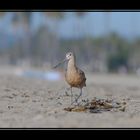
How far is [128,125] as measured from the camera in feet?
33.7

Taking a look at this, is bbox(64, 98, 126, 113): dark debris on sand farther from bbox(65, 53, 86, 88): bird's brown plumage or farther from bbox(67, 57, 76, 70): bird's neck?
bbox(67, 57, 76, 70): bird's neck

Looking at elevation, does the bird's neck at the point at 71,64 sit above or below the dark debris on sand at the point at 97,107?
above

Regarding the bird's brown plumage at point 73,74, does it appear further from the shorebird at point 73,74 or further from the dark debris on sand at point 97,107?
the dark debris on sand at point 97,107

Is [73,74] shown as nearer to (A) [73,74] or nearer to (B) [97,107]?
(A) [73,74]

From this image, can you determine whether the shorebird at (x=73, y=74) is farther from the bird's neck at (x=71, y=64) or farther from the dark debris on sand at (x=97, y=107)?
the dark debris on sand at (x=97, y=107)

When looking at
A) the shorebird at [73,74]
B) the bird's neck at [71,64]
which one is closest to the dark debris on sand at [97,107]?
the shorebird at [73,74]

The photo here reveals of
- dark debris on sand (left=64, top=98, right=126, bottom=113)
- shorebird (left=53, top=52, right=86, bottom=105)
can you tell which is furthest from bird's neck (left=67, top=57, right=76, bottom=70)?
dark debris on sand (left=64, top=98, right=126, bottom=113)

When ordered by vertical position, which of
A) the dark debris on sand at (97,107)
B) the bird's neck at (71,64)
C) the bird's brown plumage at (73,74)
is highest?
the bird's neck at (71,64)

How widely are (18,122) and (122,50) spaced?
79.5 metres

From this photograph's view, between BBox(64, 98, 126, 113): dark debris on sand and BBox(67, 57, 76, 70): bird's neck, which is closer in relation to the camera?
BBox(64, 98, 126, 113): dark debris on sand

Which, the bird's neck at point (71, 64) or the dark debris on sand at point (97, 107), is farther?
the bird's neck at point (71, 64)
